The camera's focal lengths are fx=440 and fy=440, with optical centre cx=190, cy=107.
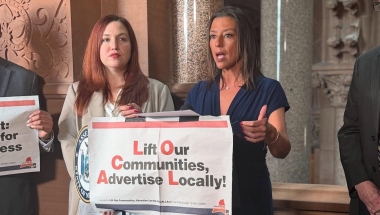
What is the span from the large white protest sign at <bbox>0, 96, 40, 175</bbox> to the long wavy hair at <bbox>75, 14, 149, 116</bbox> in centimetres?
29

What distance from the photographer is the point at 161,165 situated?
162cm

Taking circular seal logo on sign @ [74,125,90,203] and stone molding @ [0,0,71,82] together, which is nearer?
circular seal logo on sign @ [74,125,90,203]

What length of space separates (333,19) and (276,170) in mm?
3131

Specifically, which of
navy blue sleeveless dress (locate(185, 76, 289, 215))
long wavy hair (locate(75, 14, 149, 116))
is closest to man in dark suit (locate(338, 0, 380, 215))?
navy blue sleeveless dress (locate(185, 76, 289, 215))

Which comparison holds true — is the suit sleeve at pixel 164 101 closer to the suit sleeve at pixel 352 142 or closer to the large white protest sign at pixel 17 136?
the large white protest sign at pixel 17 136

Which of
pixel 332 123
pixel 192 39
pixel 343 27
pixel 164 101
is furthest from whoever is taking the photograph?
pixel 332 123

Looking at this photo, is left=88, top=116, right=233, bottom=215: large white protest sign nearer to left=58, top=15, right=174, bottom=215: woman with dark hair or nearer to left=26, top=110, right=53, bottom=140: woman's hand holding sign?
left=58, top=15, right=174, bottom=215: woman with dark hair

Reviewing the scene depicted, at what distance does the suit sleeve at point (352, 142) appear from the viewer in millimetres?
1887

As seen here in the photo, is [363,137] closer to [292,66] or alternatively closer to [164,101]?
[164,101]

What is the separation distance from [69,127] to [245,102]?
83 centimetres

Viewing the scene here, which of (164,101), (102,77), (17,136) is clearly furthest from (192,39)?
(17,136)

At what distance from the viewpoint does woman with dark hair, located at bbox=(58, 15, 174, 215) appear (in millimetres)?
1862

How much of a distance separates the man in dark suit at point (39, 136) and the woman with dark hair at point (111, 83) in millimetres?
245

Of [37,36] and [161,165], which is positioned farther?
[37,36]
